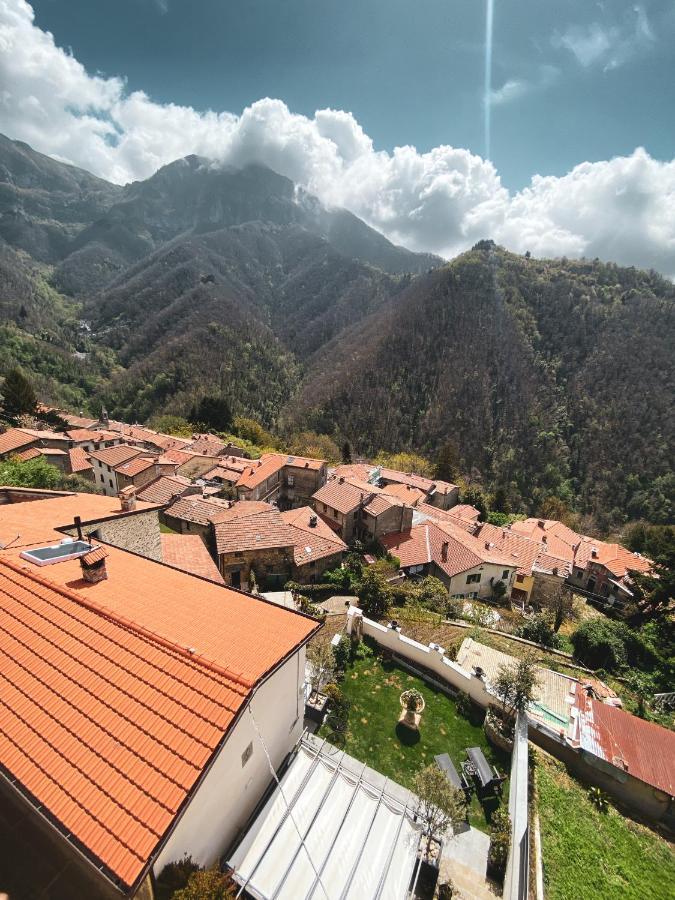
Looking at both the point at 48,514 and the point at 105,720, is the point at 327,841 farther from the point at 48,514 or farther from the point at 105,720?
the point at 48,514

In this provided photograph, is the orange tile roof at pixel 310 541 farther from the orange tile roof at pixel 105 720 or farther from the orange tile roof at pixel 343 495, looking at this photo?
the orange tile roof at pixel 105 720

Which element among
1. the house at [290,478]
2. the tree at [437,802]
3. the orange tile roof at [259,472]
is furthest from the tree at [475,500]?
the tree at [437,802]

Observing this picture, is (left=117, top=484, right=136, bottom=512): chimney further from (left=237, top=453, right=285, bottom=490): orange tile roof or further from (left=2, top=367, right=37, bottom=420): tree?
(left=2, top=367, right=37, bottom=420): tree

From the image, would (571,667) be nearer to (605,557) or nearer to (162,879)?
(162,879)

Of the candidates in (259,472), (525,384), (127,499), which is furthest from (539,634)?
(525,384)

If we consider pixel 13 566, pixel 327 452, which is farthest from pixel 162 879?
pixel 327 452

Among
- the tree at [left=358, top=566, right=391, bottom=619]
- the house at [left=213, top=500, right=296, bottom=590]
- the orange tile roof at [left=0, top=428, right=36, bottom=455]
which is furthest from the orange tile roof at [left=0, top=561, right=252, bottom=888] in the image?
the orange tile roof at [left=0, top=428, right=36, bottom=455]
